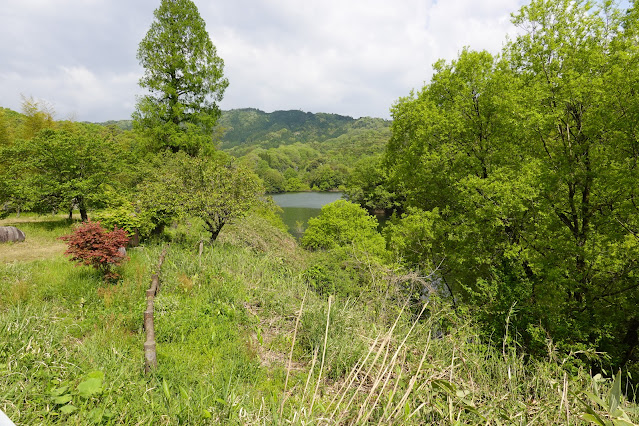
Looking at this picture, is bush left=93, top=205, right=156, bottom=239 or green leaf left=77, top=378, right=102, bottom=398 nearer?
green leaf left=77, top=378, right=102, bottom=398

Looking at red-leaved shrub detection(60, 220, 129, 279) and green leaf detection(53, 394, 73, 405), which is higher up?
red-leaved shrub detection(60, 220, 129, 279)

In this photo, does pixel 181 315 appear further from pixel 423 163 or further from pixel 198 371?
pixel 423 163

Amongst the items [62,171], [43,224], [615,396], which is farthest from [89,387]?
[43,224]

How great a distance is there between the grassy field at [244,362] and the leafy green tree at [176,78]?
1152 cm

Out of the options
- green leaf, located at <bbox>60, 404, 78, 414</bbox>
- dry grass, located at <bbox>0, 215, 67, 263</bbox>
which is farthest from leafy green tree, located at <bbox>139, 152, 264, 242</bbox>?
green leaf, located at <bbox>60, 404, 78, 414</bbox>

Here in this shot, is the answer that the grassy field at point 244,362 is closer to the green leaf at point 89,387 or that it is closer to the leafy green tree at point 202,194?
the green leaf at point 89,387

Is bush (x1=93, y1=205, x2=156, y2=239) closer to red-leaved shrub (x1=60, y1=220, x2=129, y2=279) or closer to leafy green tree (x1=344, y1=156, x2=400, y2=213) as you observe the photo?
red-leaved shrub (x1=60, y1=220, x2=129, y2=279)

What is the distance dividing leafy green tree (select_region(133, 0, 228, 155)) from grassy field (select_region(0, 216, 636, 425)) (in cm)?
1152

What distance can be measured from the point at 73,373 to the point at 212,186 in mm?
8477

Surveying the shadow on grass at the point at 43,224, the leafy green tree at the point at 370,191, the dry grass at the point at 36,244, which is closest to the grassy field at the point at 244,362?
the dry grass at the point at 36,244

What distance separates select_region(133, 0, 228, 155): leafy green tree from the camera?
17312mm

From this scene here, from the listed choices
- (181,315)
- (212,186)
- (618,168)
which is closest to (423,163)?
(618,168)

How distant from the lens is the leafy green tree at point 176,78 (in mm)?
17312

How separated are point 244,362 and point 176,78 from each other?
1910cm
